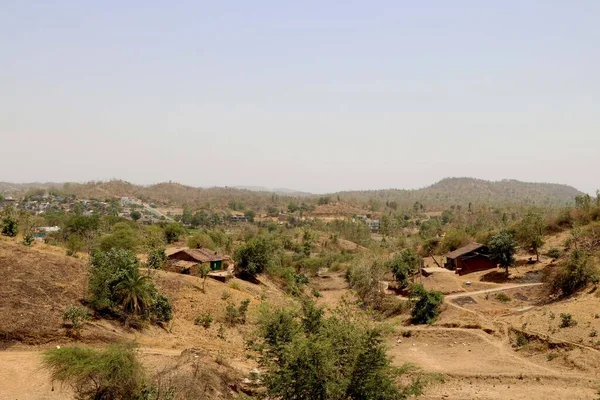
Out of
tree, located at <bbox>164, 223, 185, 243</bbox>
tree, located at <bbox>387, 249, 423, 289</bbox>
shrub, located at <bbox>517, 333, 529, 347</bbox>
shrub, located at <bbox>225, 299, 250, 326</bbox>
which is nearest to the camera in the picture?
shrub, located at <bbox>517, 333, 529, 347</bbox>

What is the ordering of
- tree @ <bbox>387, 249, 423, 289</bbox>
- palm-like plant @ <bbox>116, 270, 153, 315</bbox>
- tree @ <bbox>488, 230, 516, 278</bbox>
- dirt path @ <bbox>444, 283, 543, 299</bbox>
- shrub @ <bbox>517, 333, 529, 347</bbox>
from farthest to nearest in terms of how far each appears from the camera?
tree @ <bbox>387, 249, 423, 289</bbox>
tree @ <bbox>488, 230, 516, 278</bbox>
dirt path @ <bbox>444, 283, 543, 299</bbox>
shrub @ <bbox>517, 333, 529, 347</bbox>
palm-like plant @ <bbox>116, 270, 153, 315</bbox>

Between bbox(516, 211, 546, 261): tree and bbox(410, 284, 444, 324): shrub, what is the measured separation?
684 inches

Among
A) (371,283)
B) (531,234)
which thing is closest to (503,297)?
(371,283)

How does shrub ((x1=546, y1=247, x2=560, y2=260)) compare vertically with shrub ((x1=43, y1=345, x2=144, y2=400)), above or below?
above

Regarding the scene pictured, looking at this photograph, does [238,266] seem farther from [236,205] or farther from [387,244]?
[236,205]

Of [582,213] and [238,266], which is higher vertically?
[582,213]

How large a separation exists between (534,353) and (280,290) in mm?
25679

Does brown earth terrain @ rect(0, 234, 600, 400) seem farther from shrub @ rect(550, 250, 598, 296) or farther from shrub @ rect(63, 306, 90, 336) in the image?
shrub @ rect(550, 250, 598, 296)

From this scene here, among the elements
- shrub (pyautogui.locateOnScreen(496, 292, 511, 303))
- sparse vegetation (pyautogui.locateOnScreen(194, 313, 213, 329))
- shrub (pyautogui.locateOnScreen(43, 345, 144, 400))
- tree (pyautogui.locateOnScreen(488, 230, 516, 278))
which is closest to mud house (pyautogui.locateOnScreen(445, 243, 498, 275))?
tree (pyautogui.locateOnScreen(488, 230, 516, 278))

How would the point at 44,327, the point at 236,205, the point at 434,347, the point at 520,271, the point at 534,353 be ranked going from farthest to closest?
the point at 236,205 → the point at 520,271 → the point at 434,347 → the point at 534,353 → the point at 44,327

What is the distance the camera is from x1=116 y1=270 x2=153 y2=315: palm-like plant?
1048 inches

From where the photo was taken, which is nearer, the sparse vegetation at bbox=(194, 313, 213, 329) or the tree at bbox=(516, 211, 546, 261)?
the sparse vegetation at bbox=(194, 313, 213, 329)

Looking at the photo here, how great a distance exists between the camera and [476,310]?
37094mm

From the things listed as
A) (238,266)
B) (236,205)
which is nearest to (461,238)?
(238,266)
